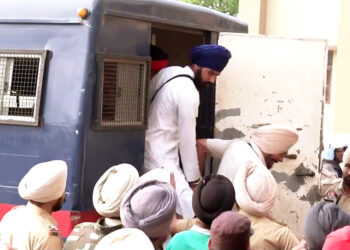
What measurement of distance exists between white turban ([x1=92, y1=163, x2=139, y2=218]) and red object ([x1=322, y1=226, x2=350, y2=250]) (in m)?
1.26

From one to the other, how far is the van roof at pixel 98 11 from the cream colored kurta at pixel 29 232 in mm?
1646

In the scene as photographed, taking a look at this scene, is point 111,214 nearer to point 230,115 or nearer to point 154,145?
point 154,145

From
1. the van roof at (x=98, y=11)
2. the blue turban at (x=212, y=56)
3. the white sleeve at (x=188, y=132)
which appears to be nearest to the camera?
the van roof at (x=98, y=11)

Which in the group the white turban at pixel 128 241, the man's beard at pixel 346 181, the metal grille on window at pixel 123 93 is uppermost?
the metal grille on window at pixel 123 93

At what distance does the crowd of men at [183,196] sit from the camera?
3408mm

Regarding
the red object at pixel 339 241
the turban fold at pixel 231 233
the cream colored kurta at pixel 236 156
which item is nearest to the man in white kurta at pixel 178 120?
the cream colored kurta at pixel 236 156

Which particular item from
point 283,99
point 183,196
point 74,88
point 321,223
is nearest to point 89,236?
point 321,223

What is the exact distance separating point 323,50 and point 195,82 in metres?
1.14

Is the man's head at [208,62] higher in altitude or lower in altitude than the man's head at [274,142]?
higher

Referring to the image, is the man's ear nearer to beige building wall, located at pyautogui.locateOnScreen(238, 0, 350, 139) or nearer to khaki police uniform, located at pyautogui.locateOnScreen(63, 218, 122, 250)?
khaki police uniform, located at pyautogui.locateOnScreen(63, 218, 122, 250)

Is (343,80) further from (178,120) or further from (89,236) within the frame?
(89,236)

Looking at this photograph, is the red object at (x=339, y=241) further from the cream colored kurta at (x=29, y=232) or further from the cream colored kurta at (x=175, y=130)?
the cream colored kurta at (x=175, y=130)

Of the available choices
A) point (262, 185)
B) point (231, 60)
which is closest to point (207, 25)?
point (231, 60)

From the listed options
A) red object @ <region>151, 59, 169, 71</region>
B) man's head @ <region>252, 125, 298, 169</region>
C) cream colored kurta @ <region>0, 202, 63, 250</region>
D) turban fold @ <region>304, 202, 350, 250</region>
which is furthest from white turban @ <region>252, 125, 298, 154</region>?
turban fold @ <region>304, 202, 350, 250</region>
